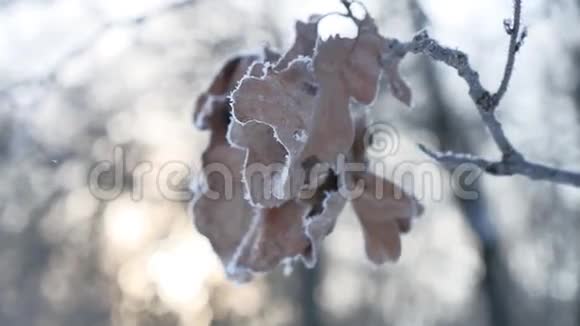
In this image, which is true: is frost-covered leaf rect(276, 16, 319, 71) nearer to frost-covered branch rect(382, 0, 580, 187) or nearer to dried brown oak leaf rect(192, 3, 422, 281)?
dried brown oak leaf rect(192, 3, 422, 281)

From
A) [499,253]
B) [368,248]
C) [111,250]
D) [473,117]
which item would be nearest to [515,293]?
[499,253]

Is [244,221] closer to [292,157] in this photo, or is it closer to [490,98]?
[292,157]

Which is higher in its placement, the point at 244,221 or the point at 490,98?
the point at 490,98

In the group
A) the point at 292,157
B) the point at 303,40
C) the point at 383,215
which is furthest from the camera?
the point at 383,215

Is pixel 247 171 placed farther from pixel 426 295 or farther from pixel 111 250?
pixel 426 295

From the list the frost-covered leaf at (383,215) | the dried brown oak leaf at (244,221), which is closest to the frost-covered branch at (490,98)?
the frost-covered leaf at (383,215)

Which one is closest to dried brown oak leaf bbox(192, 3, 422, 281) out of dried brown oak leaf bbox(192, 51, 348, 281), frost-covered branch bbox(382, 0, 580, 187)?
dried brown oak leaf bbox(192, 51, 348, 281)

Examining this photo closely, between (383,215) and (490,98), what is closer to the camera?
(490,98)

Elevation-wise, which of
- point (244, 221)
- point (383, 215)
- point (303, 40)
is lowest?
point (244, 221)

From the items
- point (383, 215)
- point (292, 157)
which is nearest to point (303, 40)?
point (292, 157)
